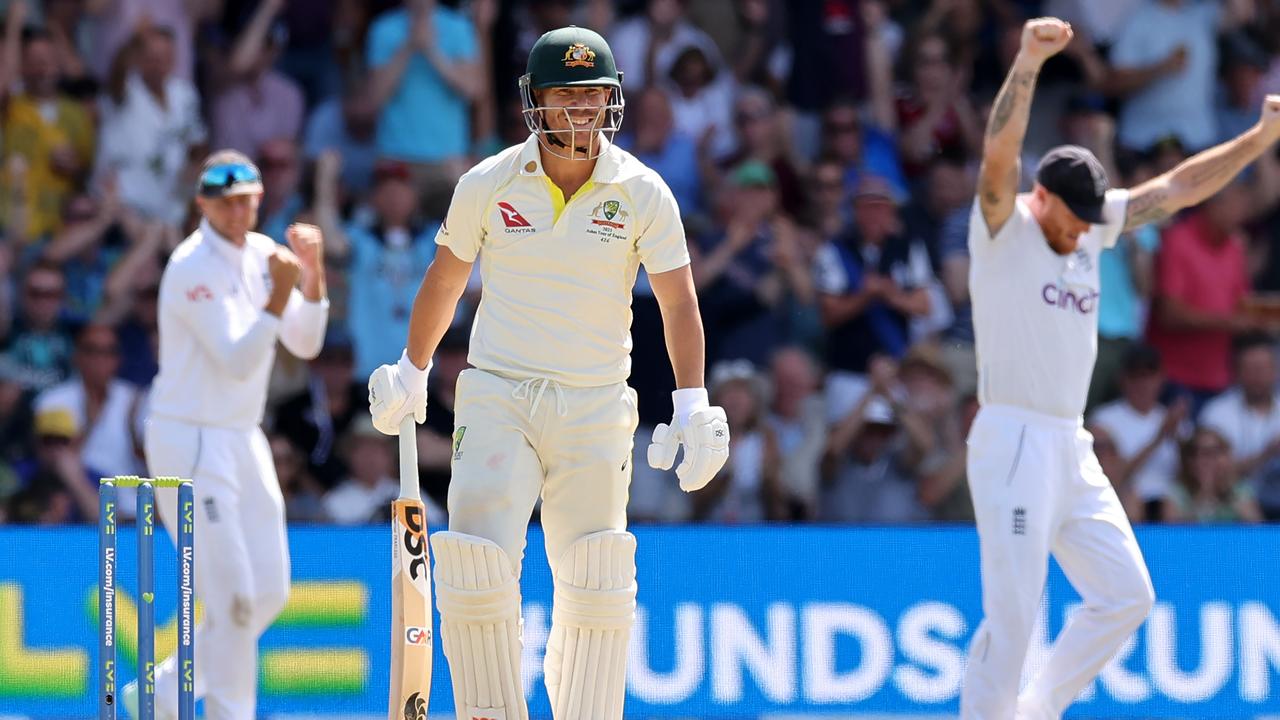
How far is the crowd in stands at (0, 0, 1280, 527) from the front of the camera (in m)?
10.4

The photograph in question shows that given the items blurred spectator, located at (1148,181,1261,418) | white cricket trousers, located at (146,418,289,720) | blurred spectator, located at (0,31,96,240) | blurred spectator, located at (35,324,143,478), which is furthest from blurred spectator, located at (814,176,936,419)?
blurred spectator, located at (0,31,96,240)

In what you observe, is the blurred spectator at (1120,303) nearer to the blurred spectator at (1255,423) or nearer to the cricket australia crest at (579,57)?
the blurred spectator at (1255,423)

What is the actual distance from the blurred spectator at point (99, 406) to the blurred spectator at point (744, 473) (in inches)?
114

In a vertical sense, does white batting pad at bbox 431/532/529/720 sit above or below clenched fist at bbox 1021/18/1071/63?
below

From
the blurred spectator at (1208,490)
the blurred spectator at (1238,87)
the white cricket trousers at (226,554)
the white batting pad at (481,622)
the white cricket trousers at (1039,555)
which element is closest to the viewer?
the white batting pad at (481,622)

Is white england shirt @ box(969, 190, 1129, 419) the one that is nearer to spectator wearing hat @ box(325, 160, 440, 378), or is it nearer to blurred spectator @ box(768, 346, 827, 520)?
blurred spectator @ box(768, 346, 827, 520)

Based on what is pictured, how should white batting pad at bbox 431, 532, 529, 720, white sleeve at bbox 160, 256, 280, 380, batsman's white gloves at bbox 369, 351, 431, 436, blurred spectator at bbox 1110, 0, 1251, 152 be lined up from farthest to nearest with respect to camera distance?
blurred spectator at bbox 1110, 0, 1251, 152, white sleeve at bbox 160, 256, 280, 380, batsman's white gloves at bbox 369, 351, 431, 436, white batting pad at bbox 431, 532, 529, 720

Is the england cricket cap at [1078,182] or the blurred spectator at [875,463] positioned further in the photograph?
the blurred spectator at [875,463]

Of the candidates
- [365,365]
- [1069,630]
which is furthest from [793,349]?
[1069,630]

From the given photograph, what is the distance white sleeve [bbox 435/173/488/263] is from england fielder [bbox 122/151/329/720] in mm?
1974

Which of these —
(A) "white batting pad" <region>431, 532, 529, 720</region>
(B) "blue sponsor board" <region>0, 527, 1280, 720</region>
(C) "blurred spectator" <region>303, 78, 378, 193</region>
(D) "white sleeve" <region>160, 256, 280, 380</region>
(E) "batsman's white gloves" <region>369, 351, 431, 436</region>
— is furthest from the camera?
(C) "blurred spectator" <region>303, 78, 378, 193</region>

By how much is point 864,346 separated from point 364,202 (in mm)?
2814

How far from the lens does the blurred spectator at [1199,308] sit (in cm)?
1121

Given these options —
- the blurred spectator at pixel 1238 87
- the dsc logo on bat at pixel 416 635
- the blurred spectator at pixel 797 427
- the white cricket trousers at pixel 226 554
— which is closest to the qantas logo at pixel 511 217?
the dsc logo on bat at pixel 416 635
